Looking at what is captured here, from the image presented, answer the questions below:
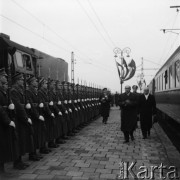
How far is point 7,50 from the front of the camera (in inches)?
359

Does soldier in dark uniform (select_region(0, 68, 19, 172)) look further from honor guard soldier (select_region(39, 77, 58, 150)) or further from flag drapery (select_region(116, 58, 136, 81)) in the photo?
flag drapery (select_region(116, 58, 136, 81))

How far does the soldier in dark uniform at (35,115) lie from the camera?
6.39 metres

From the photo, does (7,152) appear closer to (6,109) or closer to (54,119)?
(6,109)

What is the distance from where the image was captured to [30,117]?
21.1 feet

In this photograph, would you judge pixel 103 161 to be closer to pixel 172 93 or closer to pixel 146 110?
pixel 146 110

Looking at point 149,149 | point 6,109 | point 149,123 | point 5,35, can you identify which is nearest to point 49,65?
point 5,35

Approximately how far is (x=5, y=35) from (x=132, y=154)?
220 inches

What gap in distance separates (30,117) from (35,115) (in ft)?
0.39

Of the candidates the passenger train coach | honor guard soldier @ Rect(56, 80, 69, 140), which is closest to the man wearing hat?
honor guard soldier @ Rect(56, 80, 69, 140)

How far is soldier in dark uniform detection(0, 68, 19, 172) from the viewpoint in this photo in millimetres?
5273

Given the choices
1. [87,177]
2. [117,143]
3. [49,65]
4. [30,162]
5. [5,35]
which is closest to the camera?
[87,177]

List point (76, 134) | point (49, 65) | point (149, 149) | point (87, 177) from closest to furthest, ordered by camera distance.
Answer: point (87, 177), point (149, 149), point (76, 134), point (49, 65)

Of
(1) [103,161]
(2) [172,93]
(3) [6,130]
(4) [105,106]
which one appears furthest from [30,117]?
(4) [105,106]

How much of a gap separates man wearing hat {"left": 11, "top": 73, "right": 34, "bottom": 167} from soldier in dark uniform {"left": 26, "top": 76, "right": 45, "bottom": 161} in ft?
0.93
